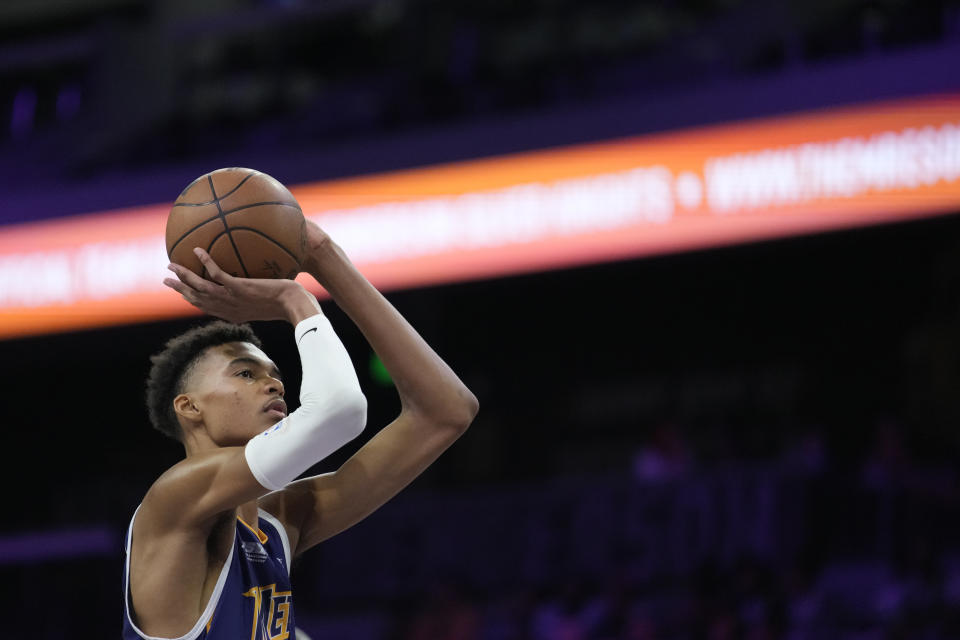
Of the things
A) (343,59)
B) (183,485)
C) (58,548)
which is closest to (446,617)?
(58,548)

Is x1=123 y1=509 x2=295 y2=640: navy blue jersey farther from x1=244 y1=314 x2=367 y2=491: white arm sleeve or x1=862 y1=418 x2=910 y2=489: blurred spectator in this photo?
x1=862 y1=418 x2=910 y2=489: blurred spectator

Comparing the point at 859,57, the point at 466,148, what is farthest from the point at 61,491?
the point at 859,57

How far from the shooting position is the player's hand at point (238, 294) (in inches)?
102

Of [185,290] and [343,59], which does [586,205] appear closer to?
[185,290]

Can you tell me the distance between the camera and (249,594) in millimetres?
2637

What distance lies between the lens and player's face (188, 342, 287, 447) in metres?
2.72

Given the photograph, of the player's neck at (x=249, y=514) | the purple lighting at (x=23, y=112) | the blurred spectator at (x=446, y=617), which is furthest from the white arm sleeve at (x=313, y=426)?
Answer: the purple lighting at (x=23, y=112)

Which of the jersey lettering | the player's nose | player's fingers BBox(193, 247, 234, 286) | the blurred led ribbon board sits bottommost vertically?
the blurred led ribbon board

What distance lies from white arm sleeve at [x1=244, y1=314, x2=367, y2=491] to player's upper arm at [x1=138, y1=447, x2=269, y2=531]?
0.04 meters

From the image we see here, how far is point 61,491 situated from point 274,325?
4480 mm

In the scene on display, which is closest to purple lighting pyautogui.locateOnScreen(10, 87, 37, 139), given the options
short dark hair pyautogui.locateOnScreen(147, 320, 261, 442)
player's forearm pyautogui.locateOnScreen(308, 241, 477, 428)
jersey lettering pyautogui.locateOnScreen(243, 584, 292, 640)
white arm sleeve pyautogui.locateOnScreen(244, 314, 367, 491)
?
short dark hair pyautogui.locateOnScreen(147, 320, 261, 442)

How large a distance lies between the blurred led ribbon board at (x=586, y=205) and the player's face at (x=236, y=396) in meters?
5.46

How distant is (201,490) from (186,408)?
335mm

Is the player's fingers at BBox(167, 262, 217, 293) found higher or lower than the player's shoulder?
higher
